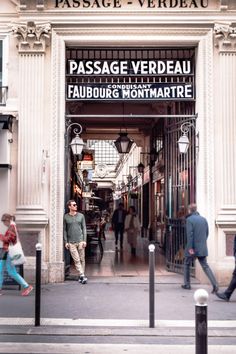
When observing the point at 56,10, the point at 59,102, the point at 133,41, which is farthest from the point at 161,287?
the point at 56,10

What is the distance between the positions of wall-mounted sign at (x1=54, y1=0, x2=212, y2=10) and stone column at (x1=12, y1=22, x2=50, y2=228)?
0.75 m

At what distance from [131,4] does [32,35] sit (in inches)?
93.0

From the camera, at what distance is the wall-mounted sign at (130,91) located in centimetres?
1311

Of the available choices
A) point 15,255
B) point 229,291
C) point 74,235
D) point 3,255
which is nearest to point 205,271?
point 229,291

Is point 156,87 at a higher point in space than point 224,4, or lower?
lower

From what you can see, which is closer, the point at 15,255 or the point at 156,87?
the point at 15,255

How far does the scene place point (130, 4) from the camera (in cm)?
1273

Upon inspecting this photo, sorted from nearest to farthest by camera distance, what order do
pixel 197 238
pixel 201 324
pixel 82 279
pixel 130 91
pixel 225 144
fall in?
pixel 201 324, pixel 197 238, pixel 82 279, pixel 225 144, pixel 130 91

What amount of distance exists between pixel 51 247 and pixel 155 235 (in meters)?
12.1

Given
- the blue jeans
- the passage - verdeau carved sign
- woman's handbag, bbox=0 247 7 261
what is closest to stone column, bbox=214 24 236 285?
the passage - verdeau carved sign

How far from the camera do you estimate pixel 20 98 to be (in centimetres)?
1262

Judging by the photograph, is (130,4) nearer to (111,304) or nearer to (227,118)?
(227,118)

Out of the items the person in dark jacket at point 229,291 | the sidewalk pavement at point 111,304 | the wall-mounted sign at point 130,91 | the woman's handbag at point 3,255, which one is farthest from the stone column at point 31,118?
the person in dark jacket at point 229,291

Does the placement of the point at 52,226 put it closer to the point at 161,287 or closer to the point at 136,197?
the point at 161,287
